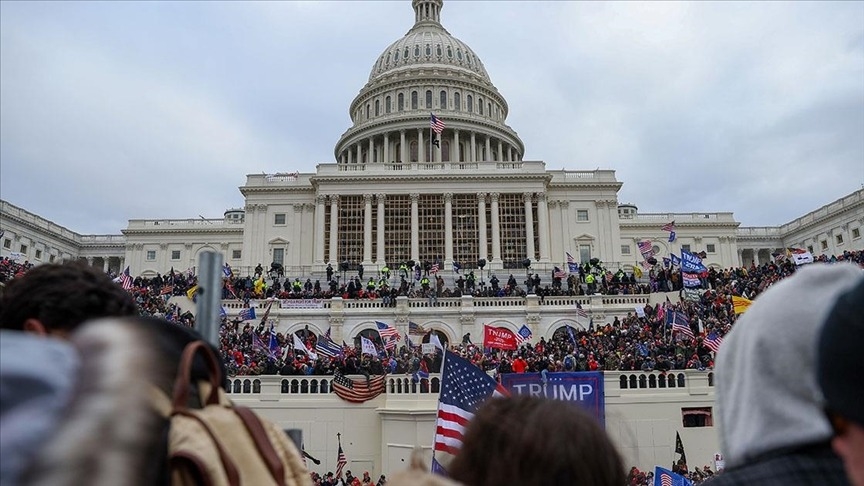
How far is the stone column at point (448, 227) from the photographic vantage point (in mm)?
68312

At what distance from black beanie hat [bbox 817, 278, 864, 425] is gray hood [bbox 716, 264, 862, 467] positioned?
0.44 meters

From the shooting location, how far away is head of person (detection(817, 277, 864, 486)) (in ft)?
5.92

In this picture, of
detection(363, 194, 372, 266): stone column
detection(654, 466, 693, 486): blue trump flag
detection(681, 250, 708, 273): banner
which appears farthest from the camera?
detection(363, 194, 372, 266): stone column

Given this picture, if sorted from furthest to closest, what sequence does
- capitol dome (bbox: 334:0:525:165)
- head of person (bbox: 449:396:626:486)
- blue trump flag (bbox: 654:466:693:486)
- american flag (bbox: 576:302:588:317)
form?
1. capitol dome (bbox: 334:0:525:165)
2. american flag (bbox: 576:302:588:317)
3. blue trump flag (bbox: 654:466:693:486)
4. head of person (bbox: 449:396:626:486)

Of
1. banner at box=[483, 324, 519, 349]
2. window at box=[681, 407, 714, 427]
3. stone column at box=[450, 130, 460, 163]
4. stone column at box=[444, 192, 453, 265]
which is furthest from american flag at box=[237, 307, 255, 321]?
stone column at box=[450, 130, 460, 163]

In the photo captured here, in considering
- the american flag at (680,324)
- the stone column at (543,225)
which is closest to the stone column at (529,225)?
the stone column at (543,225)

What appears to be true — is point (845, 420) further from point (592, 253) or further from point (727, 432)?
point (592, 253)

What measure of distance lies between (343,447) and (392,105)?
76.1 meters

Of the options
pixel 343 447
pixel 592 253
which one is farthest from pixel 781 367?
pixel 592 253

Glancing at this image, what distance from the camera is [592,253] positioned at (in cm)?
7106

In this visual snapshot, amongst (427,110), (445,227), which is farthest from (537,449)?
(427,110)

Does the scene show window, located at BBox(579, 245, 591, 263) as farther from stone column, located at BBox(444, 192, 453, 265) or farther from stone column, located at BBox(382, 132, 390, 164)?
stone column, located at BBox(382, 132, 390, 164)

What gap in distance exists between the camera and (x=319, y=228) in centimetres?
6944

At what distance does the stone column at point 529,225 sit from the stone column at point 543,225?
85cm
